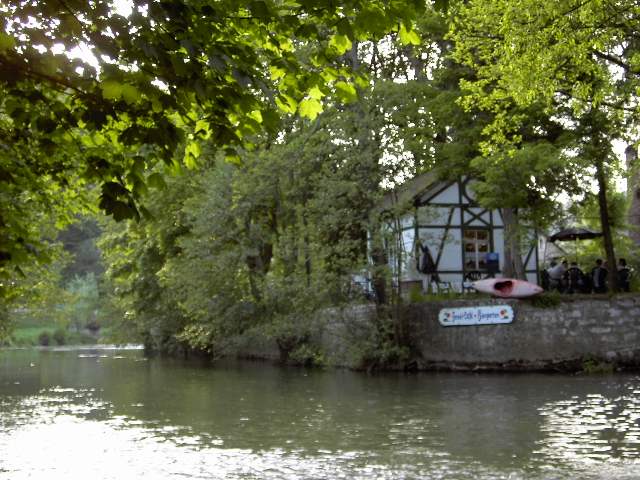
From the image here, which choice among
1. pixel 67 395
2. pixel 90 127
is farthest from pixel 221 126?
pixel 67 395

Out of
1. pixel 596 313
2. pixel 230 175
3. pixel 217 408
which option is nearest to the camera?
pixel 217 408

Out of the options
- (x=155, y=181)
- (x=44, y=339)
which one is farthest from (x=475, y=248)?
(x=44, y=339)

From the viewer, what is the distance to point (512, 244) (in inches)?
1049

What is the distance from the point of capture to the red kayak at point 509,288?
24.2 metres

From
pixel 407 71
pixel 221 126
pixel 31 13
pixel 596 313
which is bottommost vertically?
pixel 596 313

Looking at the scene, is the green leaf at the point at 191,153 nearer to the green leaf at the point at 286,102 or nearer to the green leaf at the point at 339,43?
the green leaf at the point at 286,102

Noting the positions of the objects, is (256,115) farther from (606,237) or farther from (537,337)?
(606,237)

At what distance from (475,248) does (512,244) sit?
5085 mm

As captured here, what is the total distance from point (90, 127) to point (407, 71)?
89.1 feet

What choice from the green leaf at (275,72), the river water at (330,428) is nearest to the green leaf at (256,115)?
the green leaf at (275,72)

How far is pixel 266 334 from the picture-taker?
89.7ft

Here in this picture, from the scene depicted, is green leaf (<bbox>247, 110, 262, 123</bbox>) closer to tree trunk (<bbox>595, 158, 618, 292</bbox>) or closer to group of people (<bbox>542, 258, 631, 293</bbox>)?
tree trunk (<bbox>595, 158, 618, 292</bbox>)

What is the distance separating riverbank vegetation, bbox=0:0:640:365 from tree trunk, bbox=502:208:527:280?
11 centimetres

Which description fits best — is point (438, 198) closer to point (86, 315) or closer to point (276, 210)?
point (276, 210)
